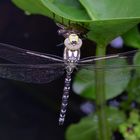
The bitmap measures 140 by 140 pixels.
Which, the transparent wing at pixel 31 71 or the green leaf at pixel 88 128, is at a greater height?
the transparent wing at pixel 31 71

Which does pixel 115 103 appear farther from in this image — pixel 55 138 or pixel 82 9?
pixel 82 9

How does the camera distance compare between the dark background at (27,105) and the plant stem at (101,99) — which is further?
the dark background at (27,105)

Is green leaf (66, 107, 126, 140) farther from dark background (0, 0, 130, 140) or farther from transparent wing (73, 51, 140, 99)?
dark background (0, 0, 130, 140)

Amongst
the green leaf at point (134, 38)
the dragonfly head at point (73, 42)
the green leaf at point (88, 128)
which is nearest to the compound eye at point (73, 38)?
the dragonfly head at point (73, 42)

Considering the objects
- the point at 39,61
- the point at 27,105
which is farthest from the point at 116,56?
the point at 27,105

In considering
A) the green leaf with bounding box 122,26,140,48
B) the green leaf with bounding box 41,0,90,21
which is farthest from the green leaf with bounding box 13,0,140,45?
the green leaf with bounding box 122,26,140,48

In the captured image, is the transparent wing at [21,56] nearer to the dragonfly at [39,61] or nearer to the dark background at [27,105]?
the dragonfly at [39,61]

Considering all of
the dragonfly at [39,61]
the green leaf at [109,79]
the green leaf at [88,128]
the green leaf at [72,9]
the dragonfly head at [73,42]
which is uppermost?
the green leaf at [72,9]

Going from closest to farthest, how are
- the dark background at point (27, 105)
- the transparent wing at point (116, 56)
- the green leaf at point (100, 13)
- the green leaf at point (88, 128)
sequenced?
the green leaf at point (100, 13) → the transparent wing at point (116, 56) → the green leaf at point (88, 128) → the dark background at point (27, 105)
